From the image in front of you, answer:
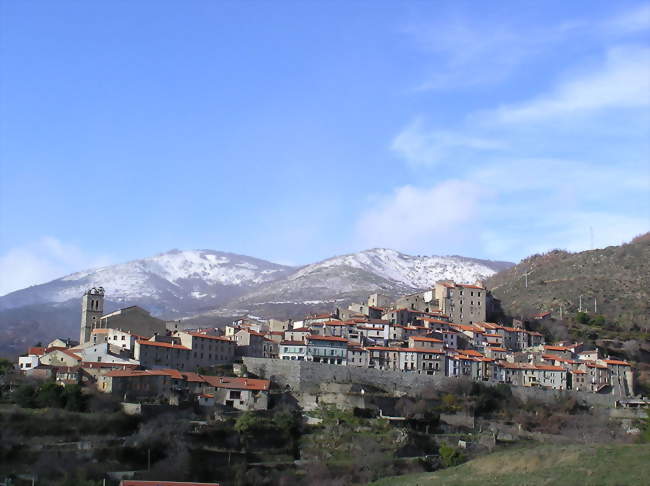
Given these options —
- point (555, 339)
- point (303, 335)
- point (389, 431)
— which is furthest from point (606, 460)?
point (555, 339)

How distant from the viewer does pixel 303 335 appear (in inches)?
3118

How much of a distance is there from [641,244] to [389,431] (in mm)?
88764

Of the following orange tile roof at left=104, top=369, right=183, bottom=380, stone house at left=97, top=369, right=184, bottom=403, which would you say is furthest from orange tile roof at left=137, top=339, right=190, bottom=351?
stone house at left=97, top=369, right=184, bottom=403

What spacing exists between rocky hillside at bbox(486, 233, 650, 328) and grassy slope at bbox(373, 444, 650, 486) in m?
51.9

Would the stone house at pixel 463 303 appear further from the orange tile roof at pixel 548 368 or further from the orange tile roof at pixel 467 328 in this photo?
the orange tile roof at pixel 548 368

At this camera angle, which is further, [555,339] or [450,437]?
[555,339]

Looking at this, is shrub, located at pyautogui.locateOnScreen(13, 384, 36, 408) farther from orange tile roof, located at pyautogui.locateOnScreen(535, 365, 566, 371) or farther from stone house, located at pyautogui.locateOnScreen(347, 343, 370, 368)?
orange tile roof, located at pyautogui.locateOnScreen(535, 365, 566, 371)

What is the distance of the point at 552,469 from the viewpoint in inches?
1875

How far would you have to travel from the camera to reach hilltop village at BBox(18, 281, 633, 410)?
6469 cm

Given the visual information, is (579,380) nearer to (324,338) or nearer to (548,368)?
(548,368)

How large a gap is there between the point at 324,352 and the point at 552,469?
1200 inches

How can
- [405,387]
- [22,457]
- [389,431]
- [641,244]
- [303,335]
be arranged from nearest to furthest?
1. [22,457]
2. [389,431]
3. [405,387]
4. [303,335]
5. [641,244]

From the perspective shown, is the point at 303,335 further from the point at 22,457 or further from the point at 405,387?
the point at 22,457

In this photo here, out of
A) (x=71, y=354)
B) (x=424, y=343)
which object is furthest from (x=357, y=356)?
(x=71, y=354)
